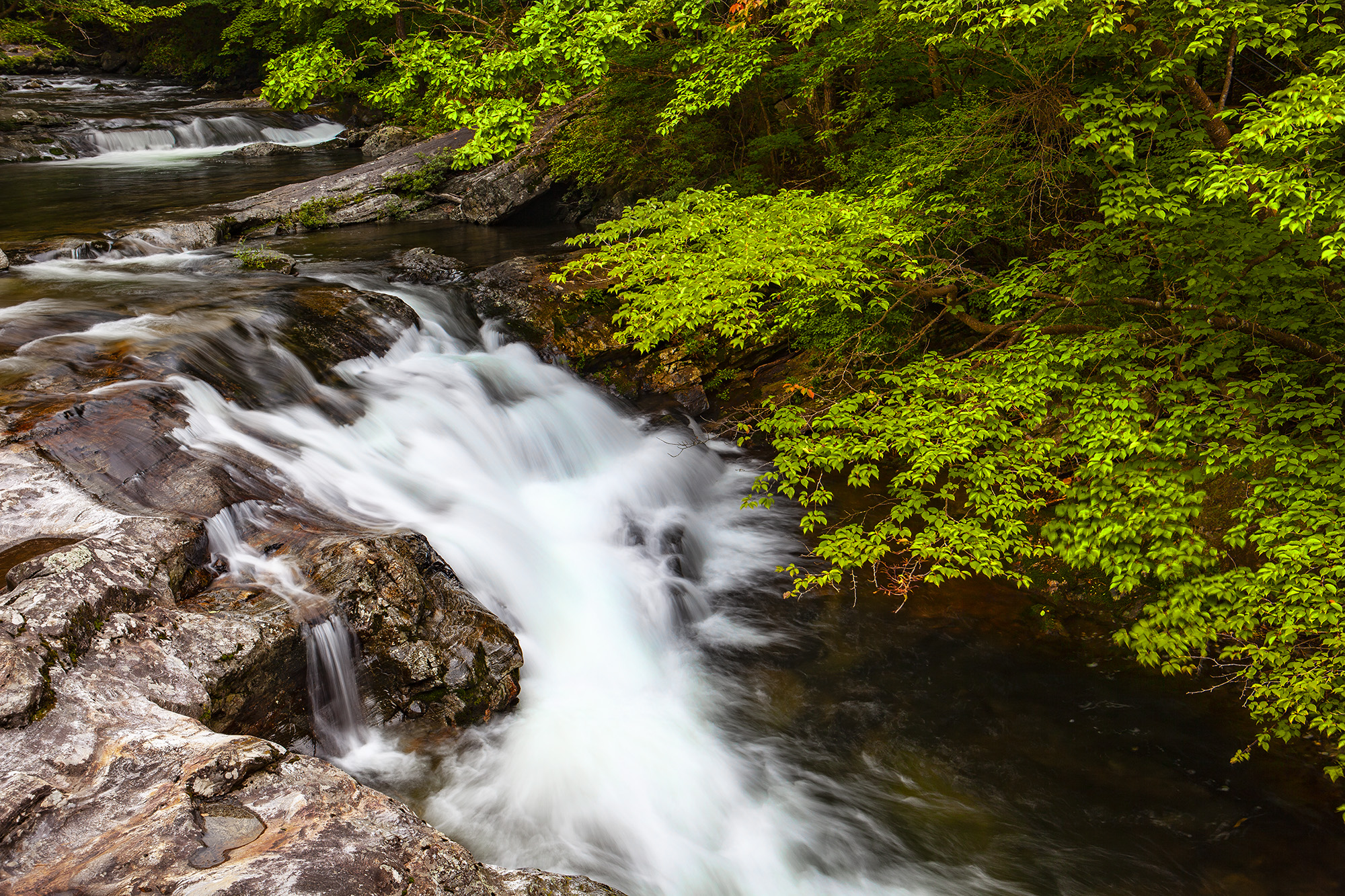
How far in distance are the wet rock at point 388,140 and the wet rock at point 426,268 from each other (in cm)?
962

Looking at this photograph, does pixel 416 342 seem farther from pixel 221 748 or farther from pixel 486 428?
pixel 221 748

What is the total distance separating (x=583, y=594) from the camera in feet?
22.2

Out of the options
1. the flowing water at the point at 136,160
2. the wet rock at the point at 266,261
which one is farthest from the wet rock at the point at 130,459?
the flowing water at the point at 136,160

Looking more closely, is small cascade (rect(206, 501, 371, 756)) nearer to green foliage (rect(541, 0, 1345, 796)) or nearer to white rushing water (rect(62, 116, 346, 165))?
green foliage (rect(541, 0, 1345, 796))

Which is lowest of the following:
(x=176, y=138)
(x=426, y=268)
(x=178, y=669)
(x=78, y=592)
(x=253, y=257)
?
(x=178, y=669)

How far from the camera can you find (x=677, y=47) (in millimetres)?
10023

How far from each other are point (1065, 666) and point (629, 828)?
11.6 ft

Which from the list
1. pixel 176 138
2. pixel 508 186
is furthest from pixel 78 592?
pixel 176 138

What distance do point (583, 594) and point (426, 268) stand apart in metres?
6.55

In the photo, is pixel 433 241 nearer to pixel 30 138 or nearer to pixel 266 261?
pixel 266 261

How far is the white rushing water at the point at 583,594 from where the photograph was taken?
4.78 m

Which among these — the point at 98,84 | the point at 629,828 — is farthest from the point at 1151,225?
the point at 98,84

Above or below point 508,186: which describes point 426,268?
below

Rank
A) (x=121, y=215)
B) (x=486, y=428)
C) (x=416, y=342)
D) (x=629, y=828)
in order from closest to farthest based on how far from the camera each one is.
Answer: (x=629, y=828), (x=486, y=428), (x=416, y=342), (x=121, y=215)
